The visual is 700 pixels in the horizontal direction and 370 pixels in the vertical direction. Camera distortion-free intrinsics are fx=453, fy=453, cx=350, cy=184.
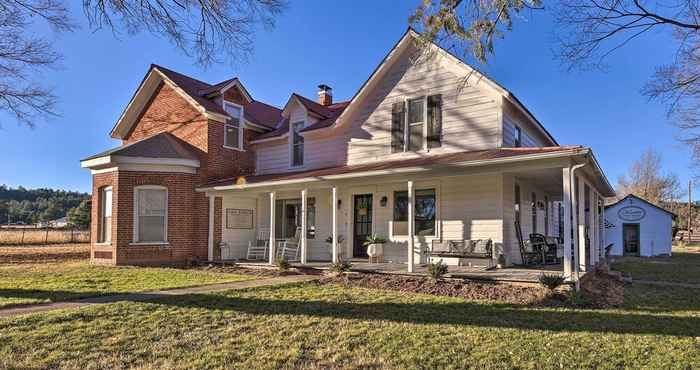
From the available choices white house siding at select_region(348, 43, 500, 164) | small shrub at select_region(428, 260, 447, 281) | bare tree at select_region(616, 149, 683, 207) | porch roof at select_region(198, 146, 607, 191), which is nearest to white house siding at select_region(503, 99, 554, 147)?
white house siding at select_region(348, 43, 500, 164)

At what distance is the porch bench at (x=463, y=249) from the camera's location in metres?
11.3

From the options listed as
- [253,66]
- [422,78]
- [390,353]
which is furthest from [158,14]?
[422,78]

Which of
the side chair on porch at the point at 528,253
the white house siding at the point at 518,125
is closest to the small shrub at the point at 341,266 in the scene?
the side chair on porch at the point at 528,253

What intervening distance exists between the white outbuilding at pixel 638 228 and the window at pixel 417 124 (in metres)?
19.9

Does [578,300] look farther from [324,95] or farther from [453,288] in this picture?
[324,95]

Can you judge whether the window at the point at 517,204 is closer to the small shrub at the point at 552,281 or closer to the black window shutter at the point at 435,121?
the black window shutter at the point at 435,121

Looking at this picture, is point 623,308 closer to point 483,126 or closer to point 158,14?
point 483,126

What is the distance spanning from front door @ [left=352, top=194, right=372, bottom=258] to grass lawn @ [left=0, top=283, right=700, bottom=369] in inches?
242

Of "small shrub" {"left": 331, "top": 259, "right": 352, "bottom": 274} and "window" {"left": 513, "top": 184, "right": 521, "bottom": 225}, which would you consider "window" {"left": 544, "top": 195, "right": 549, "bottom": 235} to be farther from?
"small shrub" {"left": 331, "top": 259, "right": 352, "bottom": 274}

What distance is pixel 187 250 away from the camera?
15.2 m

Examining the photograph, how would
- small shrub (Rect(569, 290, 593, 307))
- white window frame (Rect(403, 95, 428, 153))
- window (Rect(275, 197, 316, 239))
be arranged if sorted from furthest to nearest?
window (Rect(275, 197, 316, 239)) < white window frame (Rect(403, 95, 428, 153)) < small shrub (Rect(569, 290, 593, 307))

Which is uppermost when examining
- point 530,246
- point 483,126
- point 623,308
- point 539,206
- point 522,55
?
point 522,55

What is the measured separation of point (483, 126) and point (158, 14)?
8.49 meters

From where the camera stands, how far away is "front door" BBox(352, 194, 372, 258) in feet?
46.7
